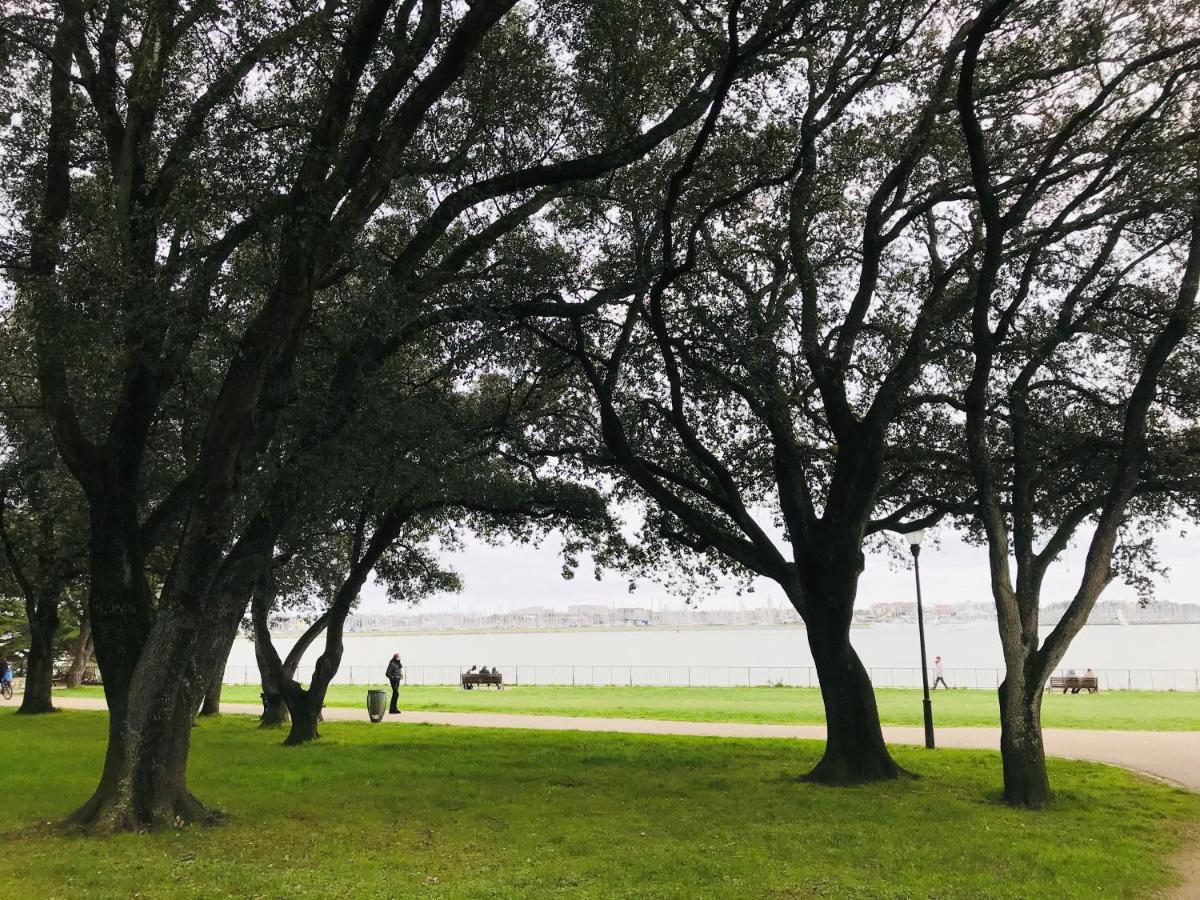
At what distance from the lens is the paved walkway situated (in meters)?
16.6

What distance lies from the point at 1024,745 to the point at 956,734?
10.3 metres

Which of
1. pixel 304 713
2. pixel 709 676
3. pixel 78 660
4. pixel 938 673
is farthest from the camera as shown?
pixel 709 676

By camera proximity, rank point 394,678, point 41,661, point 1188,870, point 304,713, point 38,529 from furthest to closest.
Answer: point 394,678 < point 41,661 < point 38,529 < point 304,713 < point 1188,870

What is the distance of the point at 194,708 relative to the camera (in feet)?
35.8

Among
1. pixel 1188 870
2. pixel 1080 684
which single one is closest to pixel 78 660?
pixel 1080 684

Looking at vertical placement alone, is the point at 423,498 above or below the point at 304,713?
above

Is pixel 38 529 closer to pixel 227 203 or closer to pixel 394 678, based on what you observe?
pixel 394 678

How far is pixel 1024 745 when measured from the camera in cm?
1179

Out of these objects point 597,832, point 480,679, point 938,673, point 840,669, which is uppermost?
point 840,669

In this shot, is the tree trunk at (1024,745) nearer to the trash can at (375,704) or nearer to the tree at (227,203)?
the tree at (227,203)

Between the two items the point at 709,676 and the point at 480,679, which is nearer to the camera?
the point at 480,679

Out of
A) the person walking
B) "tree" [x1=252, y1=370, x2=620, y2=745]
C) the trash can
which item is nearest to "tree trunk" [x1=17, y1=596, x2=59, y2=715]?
"tree" [x1=252, y1=370, x2=620, y2=745]

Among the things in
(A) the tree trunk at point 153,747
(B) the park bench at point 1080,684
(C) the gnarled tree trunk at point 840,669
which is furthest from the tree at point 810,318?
(B) the park bench at point 1080,684

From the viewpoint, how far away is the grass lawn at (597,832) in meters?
8.16
